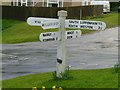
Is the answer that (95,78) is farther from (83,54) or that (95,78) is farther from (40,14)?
(40,14)

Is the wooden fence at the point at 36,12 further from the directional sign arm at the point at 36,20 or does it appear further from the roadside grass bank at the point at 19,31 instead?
the directional sign arm at the point at 36,20

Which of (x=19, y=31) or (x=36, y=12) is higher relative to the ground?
(x=36, y=12)

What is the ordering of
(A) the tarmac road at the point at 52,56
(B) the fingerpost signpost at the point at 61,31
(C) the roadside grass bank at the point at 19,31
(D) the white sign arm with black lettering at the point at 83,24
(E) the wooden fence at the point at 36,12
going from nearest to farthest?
1. (B) the fingerpost signpost at the point at 61,31
2. (D) the white sign arm with black lettering at the point at 83,24
3. (A) the tarmac road at the point at 52,56
4. (C) the roadside grass bank at the point at 19,31
5. (E) the wooden fence at the point at 36,12

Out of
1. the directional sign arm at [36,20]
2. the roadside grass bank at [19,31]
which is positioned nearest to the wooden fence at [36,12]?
the roadside grass bank at [19,31]

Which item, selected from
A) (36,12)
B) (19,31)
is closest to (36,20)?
(19,31)

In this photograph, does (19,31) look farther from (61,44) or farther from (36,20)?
(61,44)

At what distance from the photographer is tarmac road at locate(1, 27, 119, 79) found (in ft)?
58.0

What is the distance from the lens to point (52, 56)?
2217 centimetres

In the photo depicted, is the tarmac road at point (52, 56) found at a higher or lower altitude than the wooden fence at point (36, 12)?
lower

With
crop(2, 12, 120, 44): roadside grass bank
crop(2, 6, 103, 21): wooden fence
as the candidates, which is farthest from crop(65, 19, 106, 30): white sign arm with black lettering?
crop(2, 6, 103, 21): wooden fence

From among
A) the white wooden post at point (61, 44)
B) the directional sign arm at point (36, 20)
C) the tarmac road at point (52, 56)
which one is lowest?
the tarmac road at point (52, 56)

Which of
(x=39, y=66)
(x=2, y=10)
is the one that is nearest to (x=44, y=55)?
(x=39, y=66)

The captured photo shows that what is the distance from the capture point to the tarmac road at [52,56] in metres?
17.7

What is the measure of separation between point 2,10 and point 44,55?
26.6 metres
